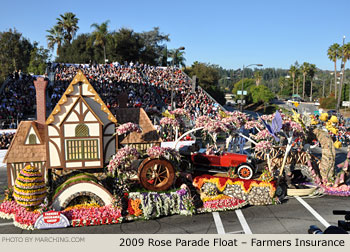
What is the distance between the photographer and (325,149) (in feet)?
62.9

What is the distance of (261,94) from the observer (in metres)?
74.3

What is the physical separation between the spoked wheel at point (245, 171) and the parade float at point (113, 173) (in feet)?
0.19

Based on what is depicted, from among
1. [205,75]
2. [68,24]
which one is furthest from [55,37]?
[205,75]

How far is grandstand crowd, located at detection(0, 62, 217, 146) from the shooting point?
3650 centimetres

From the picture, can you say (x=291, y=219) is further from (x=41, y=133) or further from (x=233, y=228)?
(x=41, y=133)

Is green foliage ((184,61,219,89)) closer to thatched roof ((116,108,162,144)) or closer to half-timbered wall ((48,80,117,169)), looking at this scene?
thatched roof ((116,108,162,144))

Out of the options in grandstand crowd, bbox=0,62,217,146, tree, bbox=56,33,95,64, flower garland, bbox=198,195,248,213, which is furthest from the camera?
tree, bbox=56,33,95,64

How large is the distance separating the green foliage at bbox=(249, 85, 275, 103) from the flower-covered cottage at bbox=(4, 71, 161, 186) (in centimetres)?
6166

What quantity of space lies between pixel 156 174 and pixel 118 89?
28.6 m

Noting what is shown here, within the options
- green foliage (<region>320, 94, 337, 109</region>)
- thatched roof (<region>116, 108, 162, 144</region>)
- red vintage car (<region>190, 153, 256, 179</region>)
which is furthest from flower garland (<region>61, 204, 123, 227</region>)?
green foliage (<region>320, 94, 337, 109</region>)

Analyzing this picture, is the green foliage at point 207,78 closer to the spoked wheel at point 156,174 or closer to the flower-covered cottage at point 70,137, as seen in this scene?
the flower-covered cottage at point 70,137

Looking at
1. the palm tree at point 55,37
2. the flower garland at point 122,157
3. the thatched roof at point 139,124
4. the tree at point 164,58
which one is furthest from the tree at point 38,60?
the flower garland at point 122,157

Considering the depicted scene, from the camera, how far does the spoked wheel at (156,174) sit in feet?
50.9

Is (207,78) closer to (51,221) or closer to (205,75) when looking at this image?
(205,75)
